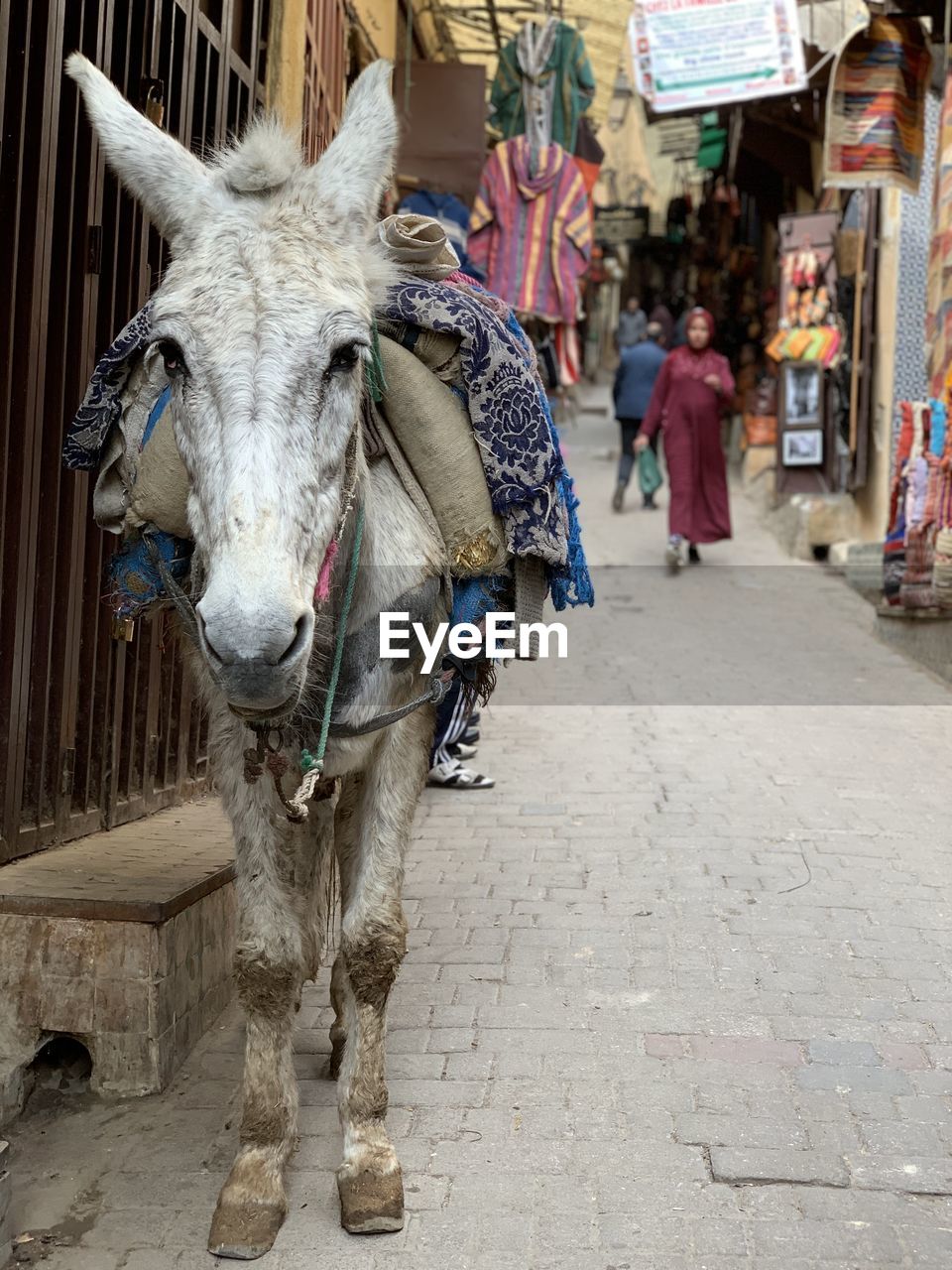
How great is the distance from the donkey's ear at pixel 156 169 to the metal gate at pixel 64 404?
87cm

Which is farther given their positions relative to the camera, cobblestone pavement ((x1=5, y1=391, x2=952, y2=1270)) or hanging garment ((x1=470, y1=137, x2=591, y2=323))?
hanging garment ((x1=470, y1=137, x2=591, y2=323))

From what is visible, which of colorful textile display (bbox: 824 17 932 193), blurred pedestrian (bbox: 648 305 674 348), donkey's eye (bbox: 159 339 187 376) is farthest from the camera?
blurred pedestrian (bbox: 648 305 674 348)

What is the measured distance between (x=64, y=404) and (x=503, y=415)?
4.78 feet

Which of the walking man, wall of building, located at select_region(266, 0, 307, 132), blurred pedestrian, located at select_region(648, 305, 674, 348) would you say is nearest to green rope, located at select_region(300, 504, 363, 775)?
wall of building, located at select_region(266, 0, 307, 132)

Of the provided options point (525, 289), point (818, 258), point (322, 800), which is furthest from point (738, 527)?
point (322, 800)

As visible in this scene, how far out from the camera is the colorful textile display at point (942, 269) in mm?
7383

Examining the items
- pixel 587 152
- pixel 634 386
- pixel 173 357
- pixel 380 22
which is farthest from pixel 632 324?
pixel 173 357

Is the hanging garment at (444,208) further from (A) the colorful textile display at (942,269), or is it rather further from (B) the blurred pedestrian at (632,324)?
(B) the blurred pedestrian at (632,324)

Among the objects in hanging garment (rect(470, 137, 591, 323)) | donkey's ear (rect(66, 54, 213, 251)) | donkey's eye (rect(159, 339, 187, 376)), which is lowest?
donkey's eye (rect(159, 339, 187, 376))

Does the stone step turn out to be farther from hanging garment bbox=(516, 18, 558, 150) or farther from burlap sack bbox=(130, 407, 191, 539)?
hanging garment bbox=(516, 18, 558, 150)

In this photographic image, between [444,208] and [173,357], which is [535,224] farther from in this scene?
[173,357]

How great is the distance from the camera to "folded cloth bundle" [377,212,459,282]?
302 cm

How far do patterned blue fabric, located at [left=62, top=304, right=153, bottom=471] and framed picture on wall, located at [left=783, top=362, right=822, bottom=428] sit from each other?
10358 millimetres

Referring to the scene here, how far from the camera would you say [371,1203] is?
2.61 meters
